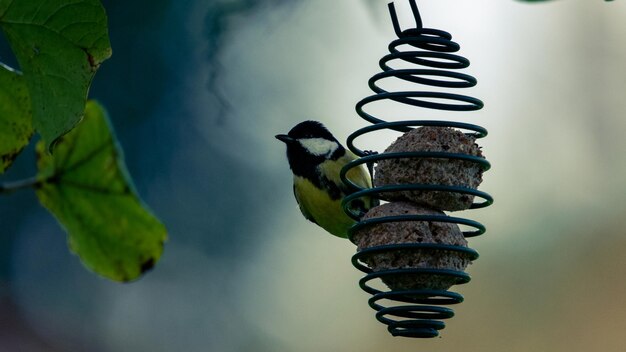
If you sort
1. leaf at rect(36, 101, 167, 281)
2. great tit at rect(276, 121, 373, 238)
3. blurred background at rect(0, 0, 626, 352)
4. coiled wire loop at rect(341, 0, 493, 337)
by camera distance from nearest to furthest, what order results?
1. leaf at rect(36, 101, 167, 281)
2. coiled wire loop at rect(341, 0, 493, 337)
3. great tit at rect(276, 121, 373, 238)
4. blurred background at rect(0, 0, 626, 352)

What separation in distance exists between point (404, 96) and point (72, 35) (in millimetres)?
953

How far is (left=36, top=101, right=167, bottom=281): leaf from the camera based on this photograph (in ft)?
4.72

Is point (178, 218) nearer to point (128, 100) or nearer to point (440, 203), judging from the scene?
point (128, 100)

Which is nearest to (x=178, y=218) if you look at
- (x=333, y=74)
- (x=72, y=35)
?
(x=333, y=74)

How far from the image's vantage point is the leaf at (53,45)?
1246 mm

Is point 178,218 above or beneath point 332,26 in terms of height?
beneath

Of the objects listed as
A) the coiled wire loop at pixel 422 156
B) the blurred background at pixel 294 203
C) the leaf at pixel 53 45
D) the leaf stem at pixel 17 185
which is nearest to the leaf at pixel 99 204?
the leaf stem at pixel 17 185

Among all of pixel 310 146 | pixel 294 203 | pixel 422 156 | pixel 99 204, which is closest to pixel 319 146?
pixel 310 146

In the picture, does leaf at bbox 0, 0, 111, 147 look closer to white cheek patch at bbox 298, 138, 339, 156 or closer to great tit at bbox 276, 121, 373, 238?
great tit at bbox 276, 121, 373, 238

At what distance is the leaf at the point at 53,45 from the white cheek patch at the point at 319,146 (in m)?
2.43

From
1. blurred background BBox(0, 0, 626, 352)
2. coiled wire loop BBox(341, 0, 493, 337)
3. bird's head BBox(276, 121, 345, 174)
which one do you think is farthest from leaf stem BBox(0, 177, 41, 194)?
blurred background BBox(0, 0, 626, 352)

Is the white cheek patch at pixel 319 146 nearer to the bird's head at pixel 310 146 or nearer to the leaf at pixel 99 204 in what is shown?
the bird's head at pixel 310 146

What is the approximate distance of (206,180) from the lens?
A: 8.98m

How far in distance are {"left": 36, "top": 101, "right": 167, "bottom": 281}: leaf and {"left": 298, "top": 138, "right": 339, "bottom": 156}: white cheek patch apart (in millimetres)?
2115
